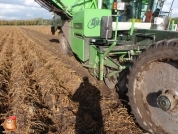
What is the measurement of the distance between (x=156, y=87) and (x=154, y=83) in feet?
0.18

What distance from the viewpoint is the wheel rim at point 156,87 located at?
2.53 meters

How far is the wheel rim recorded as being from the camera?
2.53 metres

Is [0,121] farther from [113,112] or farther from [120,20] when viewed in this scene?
[120,20]

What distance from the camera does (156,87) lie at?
107 inches

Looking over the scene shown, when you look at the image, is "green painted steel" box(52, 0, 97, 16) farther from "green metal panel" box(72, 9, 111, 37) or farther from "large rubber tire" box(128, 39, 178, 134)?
"large rubber tire" box(128, 39, 178, 134)

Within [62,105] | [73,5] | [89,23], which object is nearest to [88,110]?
[62,105]

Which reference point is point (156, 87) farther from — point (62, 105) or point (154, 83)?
point (62, 105)

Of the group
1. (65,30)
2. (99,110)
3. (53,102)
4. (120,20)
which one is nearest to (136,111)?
(99,110)

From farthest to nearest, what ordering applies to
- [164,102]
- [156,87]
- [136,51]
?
[136,51], [156,87], [164,102]

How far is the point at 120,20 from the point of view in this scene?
15.5 ft

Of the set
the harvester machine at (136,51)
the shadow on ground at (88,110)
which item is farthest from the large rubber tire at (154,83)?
the shadow on ground at (88,110)

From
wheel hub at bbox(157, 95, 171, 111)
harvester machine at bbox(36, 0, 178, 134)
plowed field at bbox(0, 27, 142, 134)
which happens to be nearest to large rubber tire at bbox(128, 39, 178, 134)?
harvester machine at bbox(36, 0, 178, 134)

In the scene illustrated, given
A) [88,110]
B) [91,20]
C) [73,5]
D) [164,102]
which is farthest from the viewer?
[73,5]

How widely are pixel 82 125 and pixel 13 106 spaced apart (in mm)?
1293
